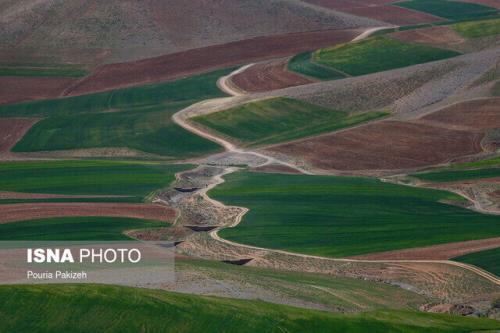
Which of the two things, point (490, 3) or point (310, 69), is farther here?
point (490, 3)

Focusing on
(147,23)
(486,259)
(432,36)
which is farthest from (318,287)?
(147,23)

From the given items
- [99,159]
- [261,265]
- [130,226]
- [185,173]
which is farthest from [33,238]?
[99,159]

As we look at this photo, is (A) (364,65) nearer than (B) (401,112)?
No

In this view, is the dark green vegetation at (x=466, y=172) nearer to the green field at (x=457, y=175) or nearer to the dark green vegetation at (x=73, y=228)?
the green field at (x=457, y=175)

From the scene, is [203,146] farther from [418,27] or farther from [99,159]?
[418,27]

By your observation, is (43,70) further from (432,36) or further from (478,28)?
(478,28)

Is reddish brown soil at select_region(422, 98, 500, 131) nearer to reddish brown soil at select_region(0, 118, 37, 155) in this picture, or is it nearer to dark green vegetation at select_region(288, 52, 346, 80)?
dark green vegetation at select_region(288, 52, 346, 80)
